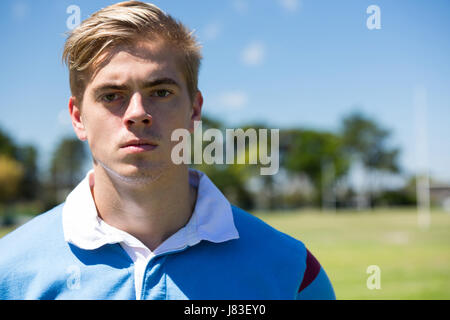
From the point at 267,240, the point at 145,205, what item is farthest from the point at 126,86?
the point at 267,240

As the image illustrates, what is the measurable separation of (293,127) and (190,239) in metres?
98.3

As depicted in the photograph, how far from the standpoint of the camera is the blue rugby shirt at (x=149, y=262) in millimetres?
2010

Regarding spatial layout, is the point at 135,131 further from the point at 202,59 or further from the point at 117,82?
the point at 202,59

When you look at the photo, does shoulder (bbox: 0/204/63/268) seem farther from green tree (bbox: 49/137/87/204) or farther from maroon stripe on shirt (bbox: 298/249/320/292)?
green tree (bbox: 49/137/87/204)

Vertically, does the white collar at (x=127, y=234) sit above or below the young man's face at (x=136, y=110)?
below

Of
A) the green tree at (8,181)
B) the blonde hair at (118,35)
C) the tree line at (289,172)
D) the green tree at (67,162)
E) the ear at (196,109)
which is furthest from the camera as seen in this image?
the green tree at (67,162)

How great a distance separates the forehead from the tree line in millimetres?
45045

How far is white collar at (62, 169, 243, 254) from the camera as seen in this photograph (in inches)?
82.7

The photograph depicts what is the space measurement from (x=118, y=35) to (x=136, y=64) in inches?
7.8

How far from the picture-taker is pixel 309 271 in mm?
2307

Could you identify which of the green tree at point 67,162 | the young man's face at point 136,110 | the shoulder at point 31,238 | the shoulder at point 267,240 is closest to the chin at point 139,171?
the young man's face at point 136,110

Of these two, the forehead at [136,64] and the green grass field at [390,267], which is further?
the green grass field at [390,267]

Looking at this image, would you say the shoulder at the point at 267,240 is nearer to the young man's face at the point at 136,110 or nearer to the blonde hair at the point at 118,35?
the young man's face at the point at 136,110

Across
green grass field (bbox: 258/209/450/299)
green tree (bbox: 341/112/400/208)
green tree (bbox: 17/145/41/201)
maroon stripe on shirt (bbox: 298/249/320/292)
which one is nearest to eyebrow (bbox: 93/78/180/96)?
maroon stripe on shirt (bbox: 298/249/320/292)
